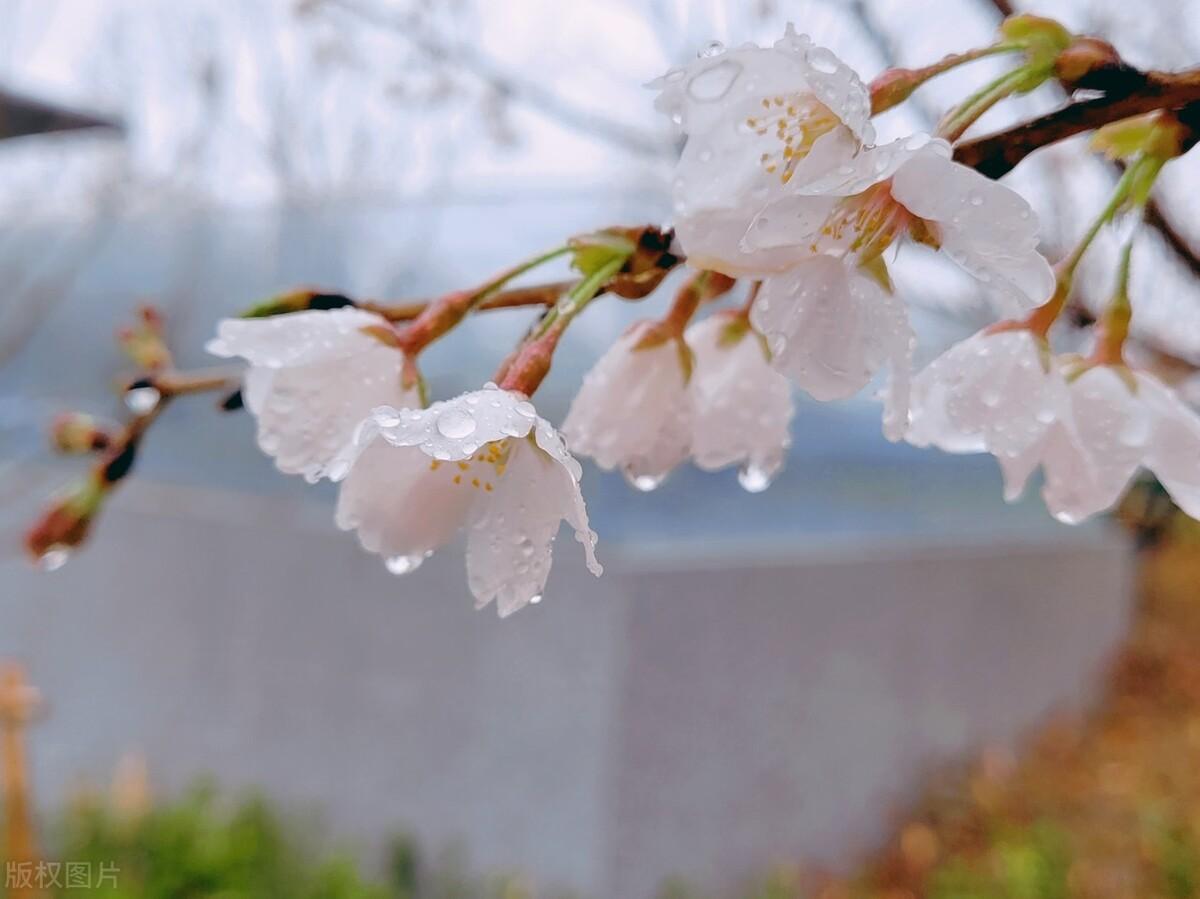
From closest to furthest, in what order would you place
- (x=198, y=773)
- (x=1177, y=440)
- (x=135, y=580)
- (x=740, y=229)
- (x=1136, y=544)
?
1. (x=740, y=229)
2. (x=1177, y=440)
3. (x=198, y=773)
4. (x=135, y=580)
5. (x=1136, y=544)

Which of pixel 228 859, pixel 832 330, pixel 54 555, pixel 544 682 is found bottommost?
pixel 228 859

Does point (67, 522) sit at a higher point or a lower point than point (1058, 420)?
lower

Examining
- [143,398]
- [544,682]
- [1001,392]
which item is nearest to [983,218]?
[1001,392]

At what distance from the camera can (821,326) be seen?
312 mm

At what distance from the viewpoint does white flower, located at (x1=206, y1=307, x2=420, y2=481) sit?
39cm

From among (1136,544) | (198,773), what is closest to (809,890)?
(198,773)

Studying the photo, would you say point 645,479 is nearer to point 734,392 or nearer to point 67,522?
point 734,392

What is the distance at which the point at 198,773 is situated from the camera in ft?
10.9

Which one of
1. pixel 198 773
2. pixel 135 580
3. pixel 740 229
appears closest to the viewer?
pixel 740 229

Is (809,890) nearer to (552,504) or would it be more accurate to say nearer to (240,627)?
(240,627)

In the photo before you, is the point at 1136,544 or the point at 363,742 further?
the point at 1136,544

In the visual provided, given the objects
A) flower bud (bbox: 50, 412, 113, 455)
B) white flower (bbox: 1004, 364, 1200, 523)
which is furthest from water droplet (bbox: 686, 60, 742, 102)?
Answer: flower bud (bbox: 50, 412, 113, 455)

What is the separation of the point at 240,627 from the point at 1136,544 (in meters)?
4.88

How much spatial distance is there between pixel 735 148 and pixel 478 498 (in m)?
0.18
